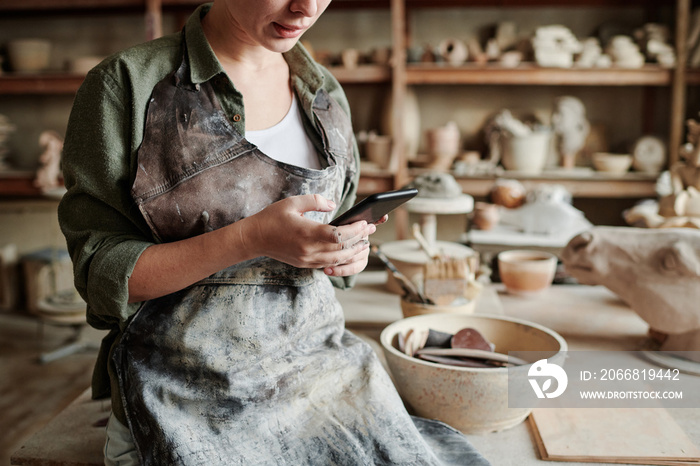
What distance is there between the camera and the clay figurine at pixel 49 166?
3971mm

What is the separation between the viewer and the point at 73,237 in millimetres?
975

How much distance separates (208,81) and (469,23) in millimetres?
3318

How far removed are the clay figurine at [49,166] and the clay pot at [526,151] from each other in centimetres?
295

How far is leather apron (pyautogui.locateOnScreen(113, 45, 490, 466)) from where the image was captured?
945 millimetres

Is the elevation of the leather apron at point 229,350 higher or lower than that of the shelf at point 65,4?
lower

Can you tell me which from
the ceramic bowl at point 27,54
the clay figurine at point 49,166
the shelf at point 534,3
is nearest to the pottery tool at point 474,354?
the shelf at point 534,3

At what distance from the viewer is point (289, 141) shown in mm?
1103

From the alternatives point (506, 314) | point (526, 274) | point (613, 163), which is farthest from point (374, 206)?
point (613, 163)

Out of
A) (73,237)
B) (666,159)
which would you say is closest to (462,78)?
(666,159)

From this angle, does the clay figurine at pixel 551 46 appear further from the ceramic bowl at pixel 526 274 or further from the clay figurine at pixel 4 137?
the clay figurine at pixel 4 137

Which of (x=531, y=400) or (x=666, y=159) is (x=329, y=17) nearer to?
(x=666, y=159)

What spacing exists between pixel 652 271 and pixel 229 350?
103 centimetres

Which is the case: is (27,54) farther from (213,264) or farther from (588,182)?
(213,264)

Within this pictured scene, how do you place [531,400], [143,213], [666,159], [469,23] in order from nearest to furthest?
[143,213] → [531,400] → [666,159] → [469,23]
